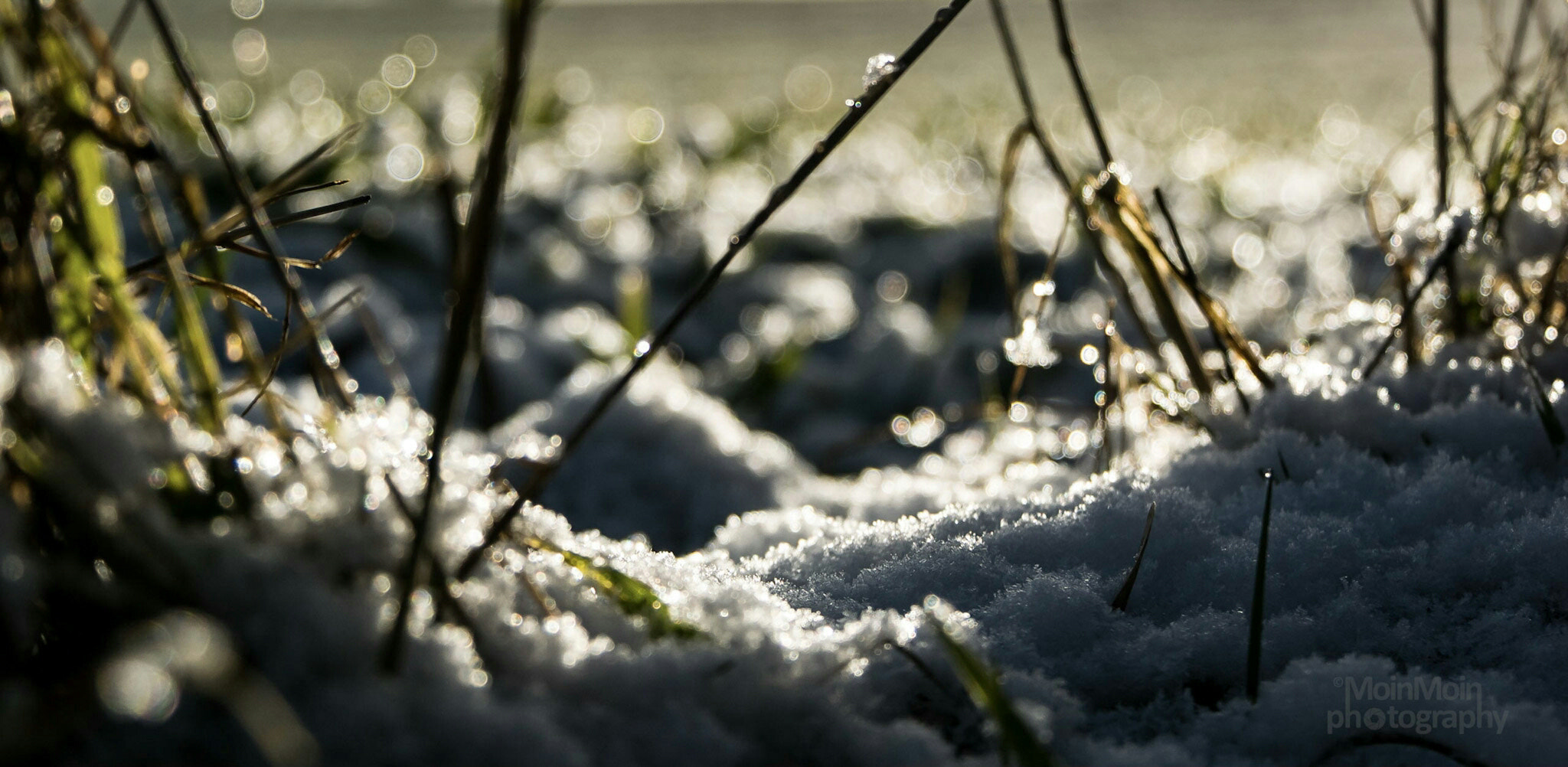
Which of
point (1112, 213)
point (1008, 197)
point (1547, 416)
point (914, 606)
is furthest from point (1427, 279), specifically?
point (914, 606)

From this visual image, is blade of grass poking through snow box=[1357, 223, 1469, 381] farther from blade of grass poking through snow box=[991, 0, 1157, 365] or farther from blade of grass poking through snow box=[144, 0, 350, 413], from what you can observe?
blade of grass poking through snow box=[144, 0, 350, 413]

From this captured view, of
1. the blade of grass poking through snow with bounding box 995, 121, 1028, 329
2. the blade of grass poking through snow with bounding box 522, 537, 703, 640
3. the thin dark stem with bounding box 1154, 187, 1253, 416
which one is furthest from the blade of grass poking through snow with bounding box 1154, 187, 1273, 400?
the blade of grass poking through snow with bounding box 522, 537, 703, 640

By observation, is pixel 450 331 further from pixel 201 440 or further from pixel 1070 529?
pixel 1070 529

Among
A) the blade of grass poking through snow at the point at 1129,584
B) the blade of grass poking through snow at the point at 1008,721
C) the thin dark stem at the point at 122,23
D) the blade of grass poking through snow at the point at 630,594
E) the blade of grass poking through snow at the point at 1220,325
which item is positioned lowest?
the blade of grass poking through snow at the point at 1008,721

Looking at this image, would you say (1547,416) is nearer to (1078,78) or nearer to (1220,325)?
(1220,325)

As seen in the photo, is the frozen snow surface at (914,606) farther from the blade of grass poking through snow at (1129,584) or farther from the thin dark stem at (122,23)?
the thin dark stem at (122,23)

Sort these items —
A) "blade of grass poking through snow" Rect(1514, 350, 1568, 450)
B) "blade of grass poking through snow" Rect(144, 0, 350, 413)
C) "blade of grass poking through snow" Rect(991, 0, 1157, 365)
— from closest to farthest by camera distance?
"blade of grass poking through snow" Rect(144, 0, 350, 413) < "blade of grass poking through snow" Rect(1514, 350, 1568, 450) < "blade of grass poking through snow" Rect(991, 0, 1157, 365)

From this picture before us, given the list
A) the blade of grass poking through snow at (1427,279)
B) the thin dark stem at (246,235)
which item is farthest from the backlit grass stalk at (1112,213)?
the thin dark stem at (246,235)
